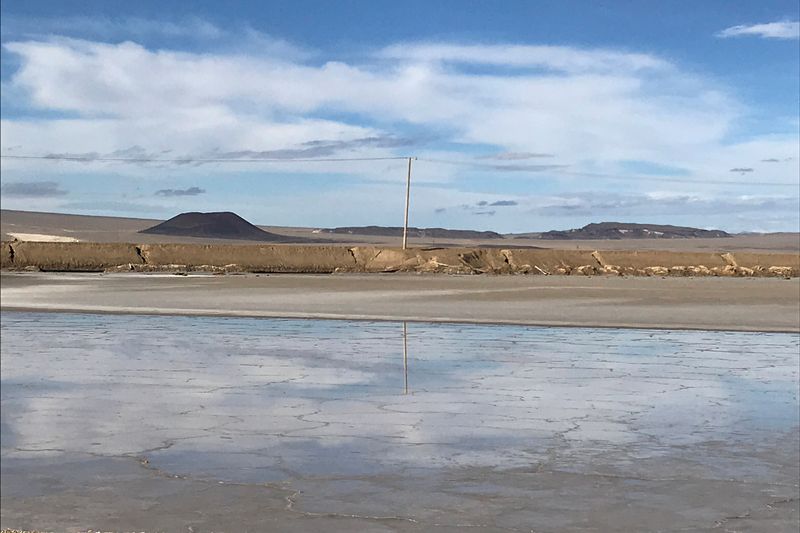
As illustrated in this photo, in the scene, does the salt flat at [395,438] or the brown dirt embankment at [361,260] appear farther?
the brown dirt embankment at [361,260]

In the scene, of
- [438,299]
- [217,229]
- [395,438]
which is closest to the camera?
[395,438]

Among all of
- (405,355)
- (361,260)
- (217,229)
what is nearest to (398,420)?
(405,355)

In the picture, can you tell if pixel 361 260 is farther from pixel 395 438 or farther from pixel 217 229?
pixel 217 229

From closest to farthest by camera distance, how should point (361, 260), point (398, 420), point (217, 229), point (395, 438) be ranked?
point (395, 438), point (398, 420), point (361, 260), point (217, 229)

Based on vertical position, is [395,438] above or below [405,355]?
below

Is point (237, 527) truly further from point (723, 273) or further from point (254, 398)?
point (723, 273)

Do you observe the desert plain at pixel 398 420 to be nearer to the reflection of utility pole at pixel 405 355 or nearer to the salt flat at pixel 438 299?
the reflection of utility pole at pixel 405 355

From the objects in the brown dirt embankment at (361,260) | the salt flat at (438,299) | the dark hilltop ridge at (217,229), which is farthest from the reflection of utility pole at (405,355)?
the dark hilltop ridge at (217,229)

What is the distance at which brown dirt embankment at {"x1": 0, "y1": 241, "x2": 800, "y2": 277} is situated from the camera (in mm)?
43531

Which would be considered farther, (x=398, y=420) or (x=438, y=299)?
(x=438, y=299)

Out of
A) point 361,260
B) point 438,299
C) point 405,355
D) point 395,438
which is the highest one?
point 361,260

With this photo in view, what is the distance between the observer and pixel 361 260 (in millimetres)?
45844

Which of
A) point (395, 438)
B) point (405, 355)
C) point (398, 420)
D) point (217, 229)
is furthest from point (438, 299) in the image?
point (217, 229)

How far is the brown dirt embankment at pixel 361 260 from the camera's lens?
43.5m
